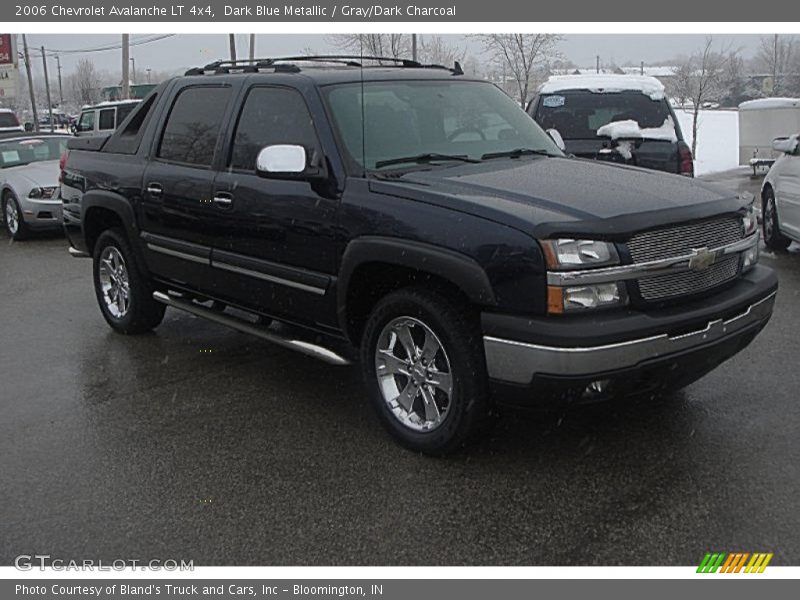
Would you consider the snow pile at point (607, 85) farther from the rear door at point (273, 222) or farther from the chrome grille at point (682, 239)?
the chrome grille at point (682, 239)

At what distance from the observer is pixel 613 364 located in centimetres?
362

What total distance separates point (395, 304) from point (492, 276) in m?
0.64

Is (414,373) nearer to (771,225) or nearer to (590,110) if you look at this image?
(590,110)

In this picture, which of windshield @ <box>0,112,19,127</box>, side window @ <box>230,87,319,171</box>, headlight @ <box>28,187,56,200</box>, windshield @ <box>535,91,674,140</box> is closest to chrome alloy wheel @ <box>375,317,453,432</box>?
side window @ <box>230,87,319,171</box>

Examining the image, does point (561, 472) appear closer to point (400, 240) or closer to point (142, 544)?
point (400, 240)

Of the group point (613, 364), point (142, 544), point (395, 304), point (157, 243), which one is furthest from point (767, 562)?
point (157, 243)

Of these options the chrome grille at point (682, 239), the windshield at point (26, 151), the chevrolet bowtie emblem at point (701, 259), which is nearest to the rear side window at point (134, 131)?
the chrome grille at point (682, 239)

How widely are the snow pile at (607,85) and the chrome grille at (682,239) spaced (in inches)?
224

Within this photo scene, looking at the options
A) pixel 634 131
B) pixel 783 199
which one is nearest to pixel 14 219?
pixel 634 131

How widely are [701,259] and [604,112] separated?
5.98 metres

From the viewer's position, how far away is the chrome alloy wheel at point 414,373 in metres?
4.11

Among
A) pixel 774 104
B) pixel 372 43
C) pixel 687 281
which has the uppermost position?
pixel 372 43

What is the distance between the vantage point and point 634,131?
28.2 feet

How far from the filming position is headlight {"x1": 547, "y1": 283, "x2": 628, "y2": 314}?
3.60 metres
